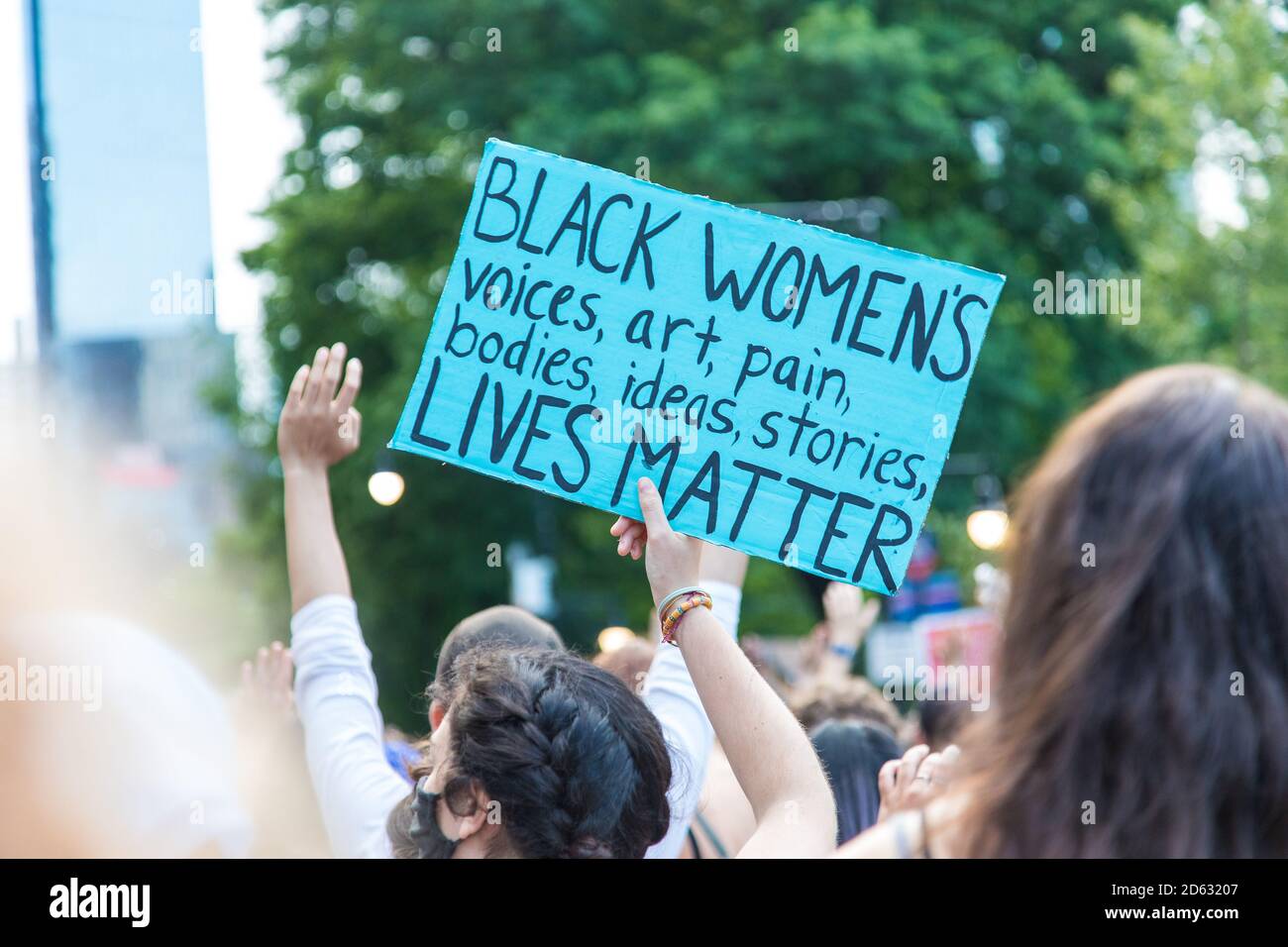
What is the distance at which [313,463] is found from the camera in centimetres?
286

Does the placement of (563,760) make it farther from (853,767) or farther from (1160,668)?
(853,767)

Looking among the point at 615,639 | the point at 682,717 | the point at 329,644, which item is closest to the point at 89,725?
the point at 329,644

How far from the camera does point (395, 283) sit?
15836 mm

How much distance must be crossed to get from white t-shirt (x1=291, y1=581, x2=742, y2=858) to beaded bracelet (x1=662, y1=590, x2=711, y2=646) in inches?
12.8

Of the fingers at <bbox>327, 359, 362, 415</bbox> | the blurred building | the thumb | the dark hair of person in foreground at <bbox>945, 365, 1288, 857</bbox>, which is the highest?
the blurred building

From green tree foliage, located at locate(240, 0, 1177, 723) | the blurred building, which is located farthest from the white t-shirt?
green tree foliage, located at locate(240, 0, 1177, 723)

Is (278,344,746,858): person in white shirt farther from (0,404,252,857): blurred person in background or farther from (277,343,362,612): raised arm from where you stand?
(0,404,252,857): blurred person in background

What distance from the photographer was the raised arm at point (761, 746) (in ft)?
6.56

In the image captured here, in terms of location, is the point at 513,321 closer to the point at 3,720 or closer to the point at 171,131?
the point at 3,720

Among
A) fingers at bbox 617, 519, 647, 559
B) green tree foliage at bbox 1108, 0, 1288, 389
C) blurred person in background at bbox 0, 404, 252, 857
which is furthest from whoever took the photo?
green tree foliage at bbox 1108, 0, 1288, 389

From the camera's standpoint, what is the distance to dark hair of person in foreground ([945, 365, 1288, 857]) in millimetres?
1518

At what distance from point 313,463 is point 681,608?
1.00m

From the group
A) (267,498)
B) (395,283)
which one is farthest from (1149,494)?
(267,498)
